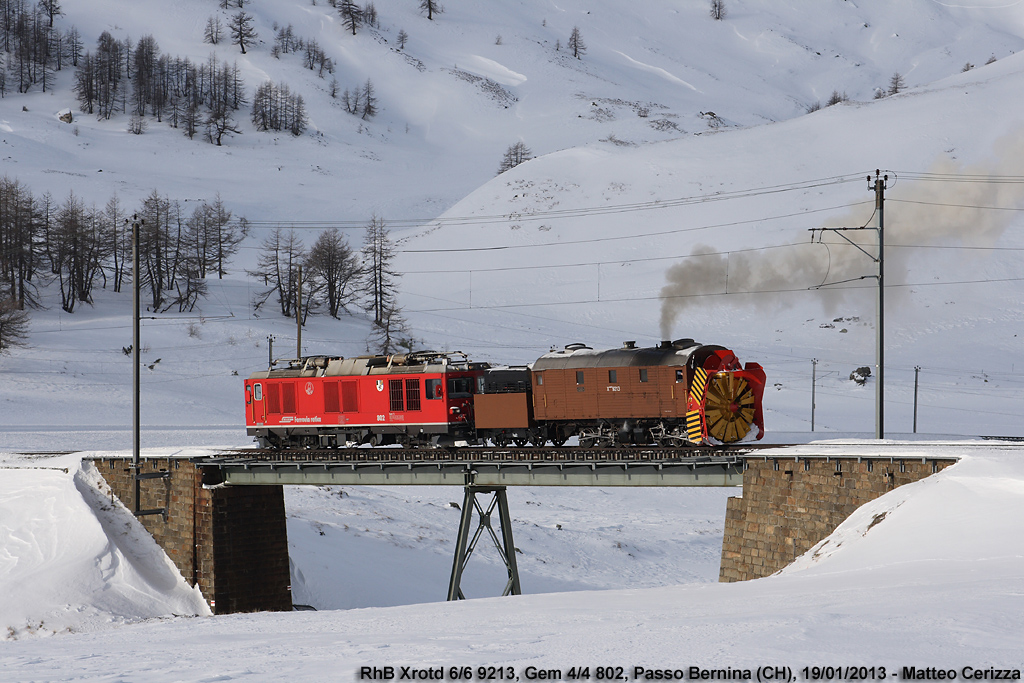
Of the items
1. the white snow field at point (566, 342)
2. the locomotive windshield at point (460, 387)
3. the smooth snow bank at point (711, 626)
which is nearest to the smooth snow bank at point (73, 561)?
the white snow field at point (566, 342)

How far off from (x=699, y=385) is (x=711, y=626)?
16298 mm

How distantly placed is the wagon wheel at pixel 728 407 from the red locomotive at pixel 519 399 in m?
0.03

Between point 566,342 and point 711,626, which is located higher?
point 566,342

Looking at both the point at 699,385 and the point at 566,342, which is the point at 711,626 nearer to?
the point at 699,385

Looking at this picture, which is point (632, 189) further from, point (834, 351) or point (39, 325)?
point (39, 325)

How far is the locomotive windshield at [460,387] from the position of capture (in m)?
36.7

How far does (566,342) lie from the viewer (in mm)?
86812

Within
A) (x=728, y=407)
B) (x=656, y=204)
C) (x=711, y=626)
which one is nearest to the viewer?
(x=711, y=626)

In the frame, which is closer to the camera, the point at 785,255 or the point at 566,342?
the point at 566,342

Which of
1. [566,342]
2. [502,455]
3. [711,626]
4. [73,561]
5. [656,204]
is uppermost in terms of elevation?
[656,204]

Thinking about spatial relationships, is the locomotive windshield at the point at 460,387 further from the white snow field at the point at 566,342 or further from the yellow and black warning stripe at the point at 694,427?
the yellow and black warning stripe at the point at 694,427


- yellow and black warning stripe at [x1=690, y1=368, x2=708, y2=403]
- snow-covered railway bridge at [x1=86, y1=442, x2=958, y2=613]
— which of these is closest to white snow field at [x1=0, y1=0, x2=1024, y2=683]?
snow-covered railway bridge at [x1=86, y1=442, x2=958, y2=613]

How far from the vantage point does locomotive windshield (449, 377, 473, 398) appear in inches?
1446

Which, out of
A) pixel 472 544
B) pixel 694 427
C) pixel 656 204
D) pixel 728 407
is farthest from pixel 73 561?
pixel 656 204
